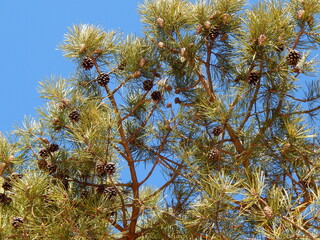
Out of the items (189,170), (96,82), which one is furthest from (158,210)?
(96,82)

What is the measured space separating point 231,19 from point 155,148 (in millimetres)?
403

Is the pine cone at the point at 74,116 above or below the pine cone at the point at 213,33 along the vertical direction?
below

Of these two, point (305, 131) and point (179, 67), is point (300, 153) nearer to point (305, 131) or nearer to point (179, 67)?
point (305, 131)

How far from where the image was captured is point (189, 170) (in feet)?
5.58

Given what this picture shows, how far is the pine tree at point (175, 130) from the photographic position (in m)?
1.51

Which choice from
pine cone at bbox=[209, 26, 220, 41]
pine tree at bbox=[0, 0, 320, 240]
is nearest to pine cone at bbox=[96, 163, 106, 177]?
pine tree at bbox=[0, 0, 320, 240]

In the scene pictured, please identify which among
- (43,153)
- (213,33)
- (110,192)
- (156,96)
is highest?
(213,33)

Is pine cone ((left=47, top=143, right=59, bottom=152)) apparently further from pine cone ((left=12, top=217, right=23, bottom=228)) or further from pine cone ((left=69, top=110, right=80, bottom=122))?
pine cone ((left=12, top=217, right=23, bottom=228))

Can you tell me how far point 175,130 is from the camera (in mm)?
1746

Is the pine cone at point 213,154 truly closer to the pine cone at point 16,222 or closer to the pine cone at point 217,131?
the pine cone at point 217,131

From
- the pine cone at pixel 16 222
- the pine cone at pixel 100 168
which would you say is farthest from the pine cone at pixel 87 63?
the pine cone at pixel 16 222

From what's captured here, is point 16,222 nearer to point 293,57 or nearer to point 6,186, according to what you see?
point 6,186

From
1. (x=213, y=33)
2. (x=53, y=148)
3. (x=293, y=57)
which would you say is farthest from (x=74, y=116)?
(x=293, y=57)

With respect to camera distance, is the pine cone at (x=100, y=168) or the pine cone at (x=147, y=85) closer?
the pine cone at (x=100, y=168)
